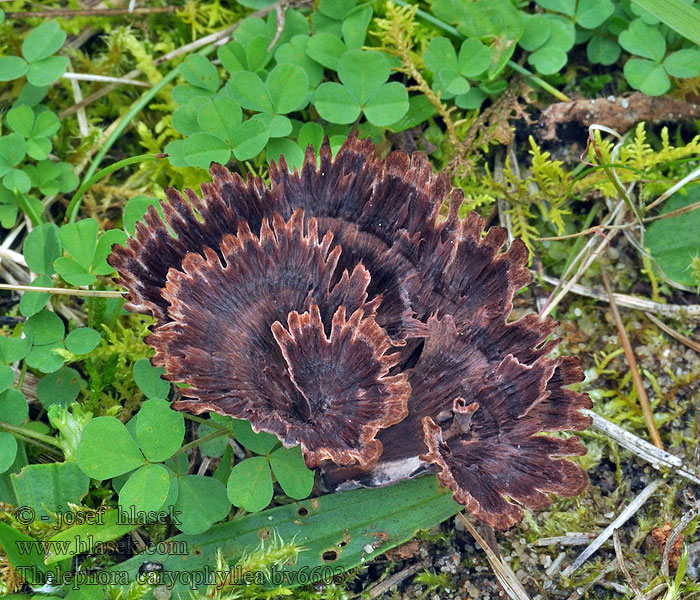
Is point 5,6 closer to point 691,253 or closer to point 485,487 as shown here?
point 485,487

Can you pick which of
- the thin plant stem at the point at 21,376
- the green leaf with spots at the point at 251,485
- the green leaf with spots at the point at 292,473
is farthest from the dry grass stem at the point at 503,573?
the thin plant stem at the point at 21,376

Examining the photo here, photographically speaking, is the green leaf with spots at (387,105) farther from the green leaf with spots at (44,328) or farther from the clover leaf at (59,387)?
the clover leaf at (59,387)

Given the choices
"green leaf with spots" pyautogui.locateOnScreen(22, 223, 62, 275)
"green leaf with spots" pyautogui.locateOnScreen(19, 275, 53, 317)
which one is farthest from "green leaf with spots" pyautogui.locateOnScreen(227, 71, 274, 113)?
"green leaf with spots" pyautogui.locateOnScreen(19, 275, 53, 317)

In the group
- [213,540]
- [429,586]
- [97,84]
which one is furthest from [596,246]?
[97,84]

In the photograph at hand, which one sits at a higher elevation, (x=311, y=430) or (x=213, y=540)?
(x=311, y=430)

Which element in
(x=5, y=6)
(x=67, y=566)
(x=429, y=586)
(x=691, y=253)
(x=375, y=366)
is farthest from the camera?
(x=5, y=6)

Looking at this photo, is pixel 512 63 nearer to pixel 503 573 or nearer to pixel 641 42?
pixel 641 42
